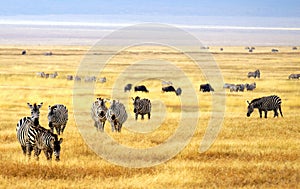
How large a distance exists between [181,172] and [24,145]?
428cm

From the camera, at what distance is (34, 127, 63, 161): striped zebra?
15.6 meters

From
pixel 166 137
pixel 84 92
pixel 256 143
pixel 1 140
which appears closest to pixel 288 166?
pixel 256 143

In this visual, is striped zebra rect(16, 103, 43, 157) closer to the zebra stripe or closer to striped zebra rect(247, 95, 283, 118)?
the zebra stripe

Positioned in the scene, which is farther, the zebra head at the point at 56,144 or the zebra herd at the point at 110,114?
the zebra herd at the point at 110,114

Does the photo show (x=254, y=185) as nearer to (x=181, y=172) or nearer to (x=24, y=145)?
(x=181, y=172)

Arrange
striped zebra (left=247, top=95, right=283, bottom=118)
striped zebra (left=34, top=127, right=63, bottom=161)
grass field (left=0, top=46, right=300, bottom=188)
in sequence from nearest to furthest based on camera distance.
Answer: grass field (left=0, top=46, right=300, bottom=188) → striped zebra (left=34, top=127, right=63, bottom=161) → striped zebra (left=247, top=95, right=283, bottom=118)

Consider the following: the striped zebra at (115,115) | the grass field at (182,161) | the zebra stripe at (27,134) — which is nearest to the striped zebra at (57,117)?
the grass field at (182,161)

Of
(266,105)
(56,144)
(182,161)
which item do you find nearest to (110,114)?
(182,161)

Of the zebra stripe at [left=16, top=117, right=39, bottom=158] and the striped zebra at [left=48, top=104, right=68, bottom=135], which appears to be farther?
the striped zebra at [left=48, top=104, right=68, bottom=135]

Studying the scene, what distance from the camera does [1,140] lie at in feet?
67.6

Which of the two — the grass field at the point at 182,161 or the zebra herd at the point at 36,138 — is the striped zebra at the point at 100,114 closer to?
the grass field at the point at 182,161

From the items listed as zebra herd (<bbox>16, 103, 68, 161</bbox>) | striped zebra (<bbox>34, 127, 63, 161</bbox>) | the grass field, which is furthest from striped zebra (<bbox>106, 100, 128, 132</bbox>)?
striped zebra (<bbox>34, 127, 63, 161</bbox>)

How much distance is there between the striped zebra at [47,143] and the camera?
51.2 ft

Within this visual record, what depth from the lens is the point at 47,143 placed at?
15727mm
